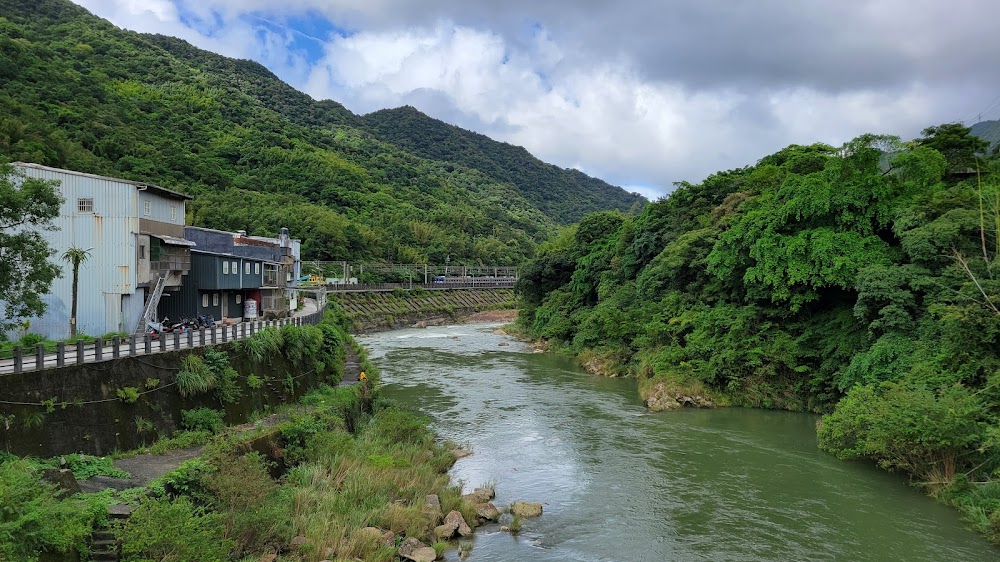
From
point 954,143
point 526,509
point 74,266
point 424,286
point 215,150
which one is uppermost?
point 215,150

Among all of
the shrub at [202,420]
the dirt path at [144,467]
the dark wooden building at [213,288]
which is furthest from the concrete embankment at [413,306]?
the dirt path at [144,467]

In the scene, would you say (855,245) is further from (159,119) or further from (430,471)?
(159,119)

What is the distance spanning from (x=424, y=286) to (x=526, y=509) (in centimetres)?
8029

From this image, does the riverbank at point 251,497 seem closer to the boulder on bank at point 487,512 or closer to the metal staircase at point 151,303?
the boulder on bank at point 487,512

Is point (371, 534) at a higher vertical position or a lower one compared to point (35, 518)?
lower

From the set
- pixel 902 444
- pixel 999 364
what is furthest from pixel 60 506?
pixel 999 364

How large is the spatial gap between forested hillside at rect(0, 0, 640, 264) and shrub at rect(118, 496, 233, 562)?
199 ft

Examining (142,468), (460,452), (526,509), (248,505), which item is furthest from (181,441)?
(526,509)

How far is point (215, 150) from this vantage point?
403 feet

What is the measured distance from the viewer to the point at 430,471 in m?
20.1

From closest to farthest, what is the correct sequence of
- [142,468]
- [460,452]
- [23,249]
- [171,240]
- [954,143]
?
[142,468] → [23,249] → [460,452] → [171,240] → [954,143]

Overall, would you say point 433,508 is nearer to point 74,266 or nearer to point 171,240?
point 74,266

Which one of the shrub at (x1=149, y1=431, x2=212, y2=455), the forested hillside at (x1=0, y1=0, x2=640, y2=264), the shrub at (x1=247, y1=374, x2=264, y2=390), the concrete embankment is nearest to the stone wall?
the shrub at (x1=149, y1=431, x2=212, y2=455)

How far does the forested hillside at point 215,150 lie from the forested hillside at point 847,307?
58386 mm
